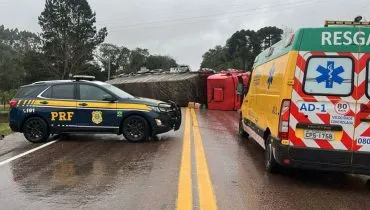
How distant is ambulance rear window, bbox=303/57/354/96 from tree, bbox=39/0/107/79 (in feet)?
236

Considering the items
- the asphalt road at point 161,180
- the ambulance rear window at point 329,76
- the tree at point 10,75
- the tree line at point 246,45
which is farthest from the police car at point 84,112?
the tree at point 10,75

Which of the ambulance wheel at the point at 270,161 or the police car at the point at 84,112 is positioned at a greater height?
the police car at the point at 84,112

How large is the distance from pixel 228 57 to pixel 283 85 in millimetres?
67067

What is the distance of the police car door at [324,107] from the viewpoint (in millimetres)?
7234

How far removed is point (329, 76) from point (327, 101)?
37 cm

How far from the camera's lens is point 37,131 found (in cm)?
1230

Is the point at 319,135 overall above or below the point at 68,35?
below

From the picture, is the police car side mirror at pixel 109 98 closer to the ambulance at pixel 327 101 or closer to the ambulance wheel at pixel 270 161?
the ambulance wheel at pixel 270 161

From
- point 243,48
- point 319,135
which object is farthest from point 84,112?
point 243,48

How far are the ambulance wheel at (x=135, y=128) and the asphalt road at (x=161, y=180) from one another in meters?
0.43

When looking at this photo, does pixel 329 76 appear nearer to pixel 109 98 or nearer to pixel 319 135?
pixel 319 135

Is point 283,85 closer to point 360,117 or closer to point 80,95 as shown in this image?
point 360,117

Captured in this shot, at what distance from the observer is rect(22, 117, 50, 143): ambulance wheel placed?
12297 millimetres

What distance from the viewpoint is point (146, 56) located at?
129125mm
